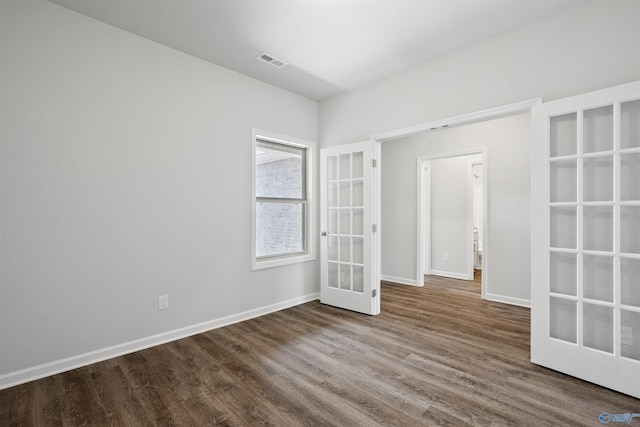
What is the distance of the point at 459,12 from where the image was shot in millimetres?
2367

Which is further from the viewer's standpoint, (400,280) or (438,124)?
(400,280)

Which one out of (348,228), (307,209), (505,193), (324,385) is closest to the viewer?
(324,385)

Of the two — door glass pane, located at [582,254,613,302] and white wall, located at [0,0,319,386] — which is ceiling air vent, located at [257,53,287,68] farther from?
door glass pane, located at [582,254,613,302]

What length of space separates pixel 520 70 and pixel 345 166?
6.51 ft

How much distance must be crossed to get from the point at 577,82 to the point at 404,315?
2.71 meters

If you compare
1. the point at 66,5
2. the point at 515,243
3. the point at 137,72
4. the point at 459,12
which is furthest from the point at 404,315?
the point at 66,5

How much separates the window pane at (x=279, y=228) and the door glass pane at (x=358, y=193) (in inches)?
33.2

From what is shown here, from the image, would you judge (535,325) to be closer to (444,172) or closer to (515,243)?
(515,243)

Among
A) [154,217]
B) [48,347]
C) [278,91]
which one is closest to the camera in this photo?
[48,347]

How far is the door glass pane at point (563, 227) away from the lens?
222 centimetres

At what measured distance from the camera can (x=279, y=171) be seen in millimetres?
3916

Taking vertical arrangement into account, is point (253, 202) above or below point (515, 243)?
above

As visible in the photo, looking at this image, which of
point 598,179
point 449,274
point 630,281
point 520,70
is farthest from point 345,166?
point 449,274

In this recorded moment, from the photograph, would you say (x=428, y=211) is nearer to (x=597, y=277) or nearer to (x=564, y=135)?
(x=564, y=135)
